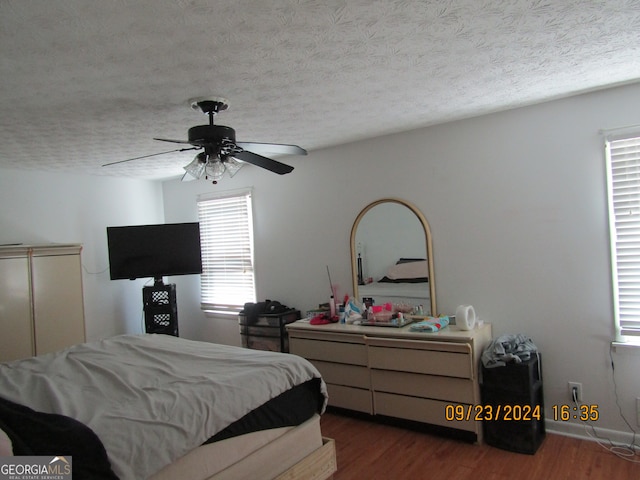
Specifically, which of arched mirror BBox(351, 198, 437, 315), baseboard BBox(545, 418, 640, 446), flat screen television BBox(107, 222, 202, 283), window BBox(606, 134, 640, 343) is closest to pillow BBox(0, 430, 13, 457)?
arched mirror BBox(351, 198, 437, 315)

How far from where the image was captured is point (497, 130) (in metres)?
3.40

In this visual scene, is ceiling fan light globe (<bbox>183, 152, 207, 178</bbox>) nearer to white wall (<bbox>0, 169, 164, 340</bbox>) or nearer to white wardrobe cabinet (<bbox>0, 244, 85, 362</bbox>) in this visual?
white wardrobe cabinet (<bbox>0, 244, 85, 362</bbox>)

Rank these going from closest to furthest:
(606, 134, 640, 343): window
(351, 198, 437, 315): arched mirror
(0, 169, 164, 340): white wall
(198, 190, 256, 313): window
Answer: (606, 134, 640, 343): window
(351, 198, 437, 315): arched mirror
(0, 169, 164, 340): white wall
(198, 190, 256, 313): window

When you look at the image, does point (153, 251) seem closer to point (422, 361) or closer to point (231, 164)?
point (231, 164)

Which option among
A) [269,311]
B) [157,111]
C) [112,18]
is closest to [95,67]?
[112,18]

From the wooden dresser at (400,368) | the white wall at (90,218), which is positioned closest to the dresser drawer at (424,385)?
the wooden dresser at (400,368)

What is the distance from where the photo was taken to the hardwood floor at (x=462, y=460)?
2.71 metres

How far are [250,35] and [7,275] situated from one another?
3240 mm

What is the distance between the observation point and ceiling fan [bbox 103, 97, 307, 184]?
247 centimetres

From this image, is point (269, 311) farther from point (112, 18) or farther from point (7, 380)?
point (112, 18)

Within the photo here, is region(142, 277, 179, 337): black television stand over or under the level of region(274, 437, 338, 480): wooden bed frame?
over

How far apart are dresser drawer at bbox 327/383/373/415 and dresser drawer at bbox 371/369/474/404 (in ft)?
0.44

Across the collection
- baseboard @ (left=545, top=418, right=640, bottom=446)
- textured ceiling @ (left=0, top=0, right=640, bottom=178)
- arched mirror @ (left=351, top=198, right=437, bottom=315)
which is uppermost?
textured ceiling @ (left=0, top=0, right=640, bottom=178)

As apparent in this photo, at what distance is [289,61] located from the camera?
86.4 inches
